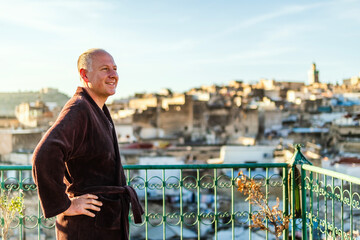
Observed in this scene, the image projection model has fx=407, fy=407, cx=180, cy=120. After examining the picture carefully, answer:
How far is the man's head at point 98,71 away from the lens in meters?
2.34

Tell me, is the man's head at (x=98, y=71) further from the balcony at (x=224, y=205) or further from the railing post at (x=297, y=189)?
the railing post at (x=297, y=189)

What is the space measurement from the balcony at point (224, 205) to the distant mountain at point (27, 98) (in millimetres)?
53518

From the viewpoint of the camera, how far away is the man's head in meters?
2.34

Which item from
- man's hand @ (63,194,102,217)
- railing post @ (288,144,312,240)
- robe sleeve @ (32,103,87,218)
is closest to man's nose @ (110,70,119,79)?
robe sleeve @ (32,103,87,218)

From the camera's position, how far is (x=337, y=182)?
15.9 m

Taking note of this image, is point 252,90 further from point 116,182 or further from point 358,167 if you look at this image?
point 116,182

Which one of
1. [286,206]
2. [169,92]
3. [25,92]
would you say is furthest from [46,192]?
[25,92]

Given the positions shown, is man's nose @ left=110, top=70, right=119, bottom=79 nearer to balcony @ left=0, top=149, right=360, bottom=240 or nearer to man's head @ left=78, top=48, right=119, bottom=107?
man's head @ left=78, top=48, right=119, bottom=107

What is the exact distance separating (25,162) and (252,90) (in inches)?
1778

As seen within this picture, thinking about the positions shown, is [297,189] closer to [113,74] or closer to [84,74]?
[113,74]

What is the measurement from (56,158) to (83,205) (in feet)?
1.06

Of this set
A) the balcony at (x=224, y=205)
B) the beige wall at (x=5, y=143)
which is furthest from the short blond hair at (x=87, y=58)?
the beige wall at (x=5, y=143)

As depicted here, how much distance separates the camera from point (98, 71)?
2.34 m

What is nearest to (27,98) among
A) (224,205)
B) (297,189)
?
(224,205)
